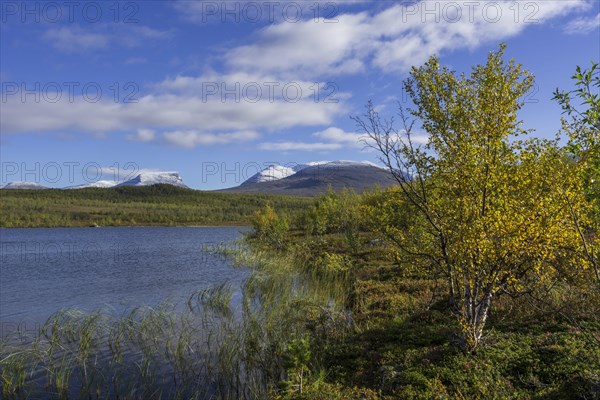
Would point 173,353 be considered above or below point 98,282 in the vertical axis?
above

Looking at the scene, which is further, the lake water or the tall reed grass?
the lake water

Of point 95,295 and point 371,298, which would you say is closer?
point 371,298

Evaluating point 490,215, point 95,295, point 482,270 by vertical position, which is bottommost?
point 95,295

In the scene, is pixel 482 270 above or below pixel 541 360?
above

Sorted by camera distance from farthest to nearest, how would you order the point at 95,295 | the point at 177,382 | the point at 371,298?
the point at 95,295 → the point at 371,298 → the point at 177,382

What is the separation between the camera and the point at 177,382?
41.2 ft

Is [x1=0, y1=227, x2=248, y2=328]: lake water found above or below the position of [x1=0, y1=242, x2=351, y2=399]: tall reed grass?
below

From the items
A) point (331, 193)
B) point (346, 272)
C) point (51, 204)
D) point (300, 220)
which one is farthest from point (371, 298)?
point (51, 204)

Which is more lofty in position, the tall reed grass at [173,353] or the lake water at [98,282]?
the tall reed grass at [173,353]

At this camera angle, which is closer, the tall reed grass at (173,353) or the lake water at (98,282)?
the tall reed grass at (173,353)

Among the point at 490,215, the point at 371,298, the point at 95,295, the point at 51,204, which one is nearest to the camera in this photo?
the point at 490,215

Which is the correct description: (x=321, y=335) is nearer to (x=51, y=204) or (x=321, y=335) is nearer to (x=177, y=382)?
(x=177, y=382)

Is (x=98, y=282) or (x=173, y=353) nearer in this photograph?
(x=173, y=353)

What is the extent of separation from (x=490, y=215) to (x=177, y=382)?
35.5 ft
